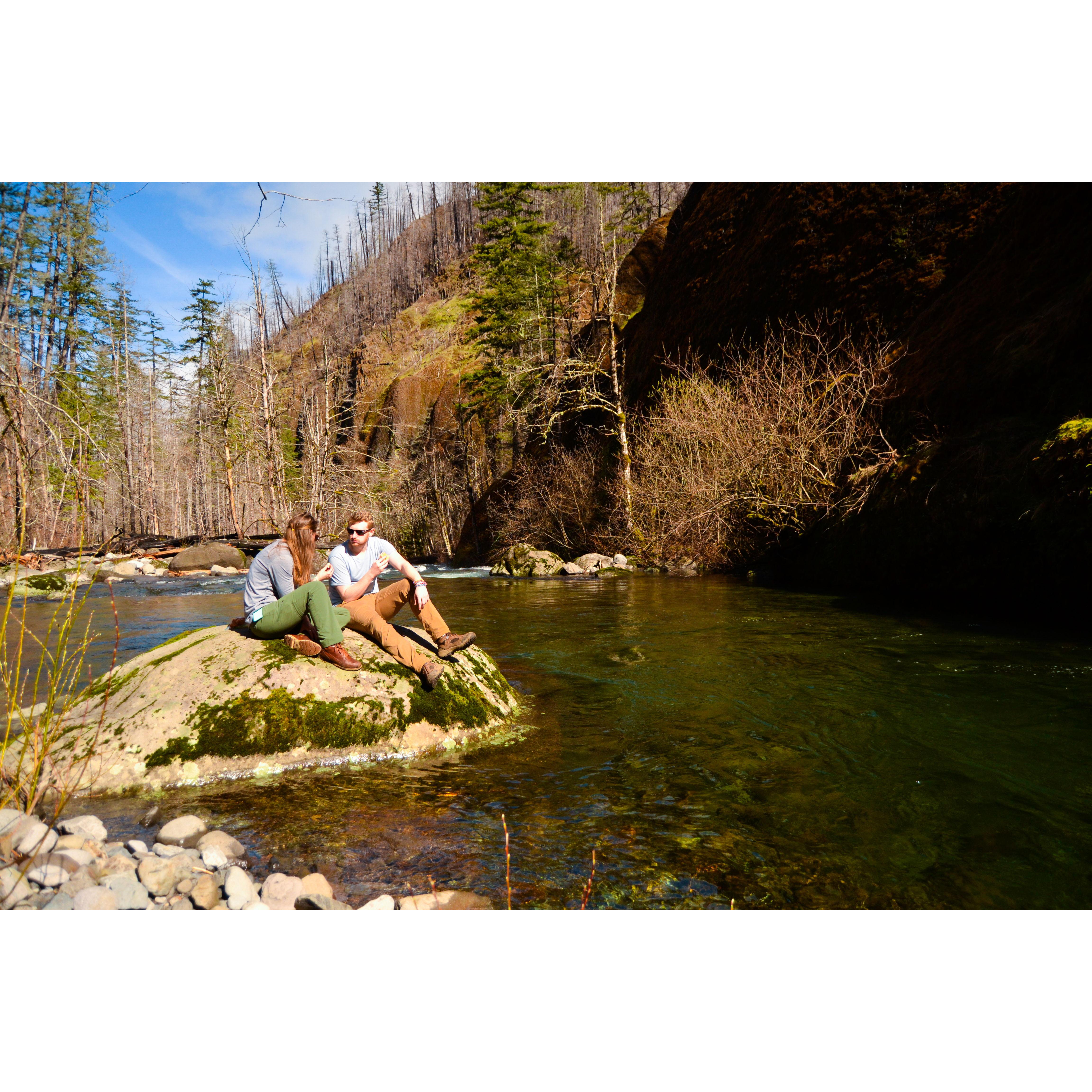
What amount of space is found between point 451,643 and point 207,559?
76.8 feet

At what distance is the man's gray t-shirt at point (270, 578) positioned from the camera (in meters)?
6.02

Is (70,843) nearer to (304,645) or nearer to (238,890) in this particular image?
(238,890)

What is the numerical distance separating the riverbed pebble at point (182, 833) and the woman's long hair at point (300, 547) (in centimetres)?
216

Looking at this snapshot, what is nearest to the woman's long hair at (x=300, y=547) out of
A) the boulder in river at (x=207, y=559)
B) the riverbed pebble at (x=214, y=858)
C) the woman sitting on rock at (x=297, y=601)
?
the woman sitting on rock at (x=297, y=601)

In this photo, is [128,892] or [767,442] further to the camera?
[767,442]

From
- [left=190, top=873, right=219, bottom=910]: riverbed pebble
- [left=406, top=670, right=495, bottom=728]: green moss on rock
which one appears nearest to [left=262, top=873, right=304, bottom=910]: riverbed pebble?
[left=190, top=873, right=219, bottom=910]: riverbed pebble

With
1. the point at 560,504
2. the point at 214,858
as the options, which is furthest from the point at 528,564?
the point at 214,858

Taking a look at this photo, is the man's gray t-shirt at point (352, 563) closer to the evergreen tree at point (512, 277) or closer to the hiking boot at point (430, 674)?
the hiking boot at point (430, 674)

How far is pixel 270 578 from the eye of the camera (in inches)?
240

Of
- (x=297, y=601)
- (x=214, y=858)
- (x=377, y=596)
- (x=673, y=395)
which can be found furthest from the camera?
(x=673, y=395)

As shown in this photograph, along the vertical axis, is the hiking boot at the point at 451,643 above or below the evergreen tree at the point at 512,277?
below

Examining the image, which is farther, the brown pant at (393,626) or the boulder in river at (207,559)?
the boulder in river at (207,559)
